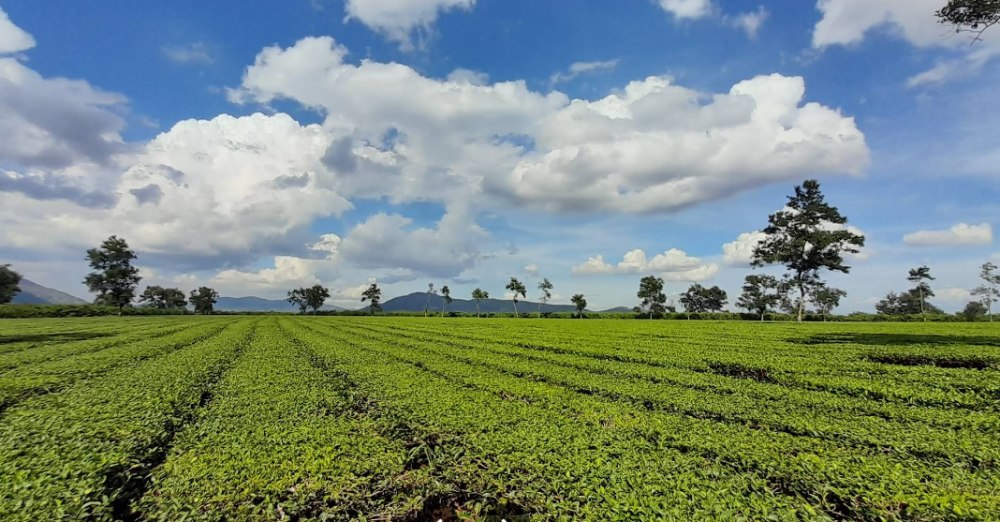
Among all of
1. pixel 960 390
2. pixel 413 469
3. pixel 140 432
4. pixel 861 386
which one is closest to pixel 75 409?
pixel 140 432

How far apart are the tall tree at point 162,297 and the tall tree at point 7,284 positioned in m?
70.1

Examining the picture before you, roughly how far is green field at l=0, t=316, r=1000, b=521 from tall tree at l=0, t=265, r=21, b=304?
409 feet

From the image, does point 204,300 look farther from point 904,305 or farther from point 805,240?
point 904,305

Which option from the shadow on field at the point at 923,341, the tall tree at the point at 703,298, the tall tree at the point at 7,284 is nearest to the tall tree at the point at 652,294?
the tall tree at the point at 703,298

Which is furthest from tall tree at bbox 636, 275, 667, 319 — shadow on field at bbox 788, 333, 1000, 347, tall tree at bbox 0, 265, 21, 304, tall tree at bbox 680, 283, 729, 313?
tall tree at bbox 0, 265, 21, 304

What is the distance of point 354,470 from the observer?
20.9ft

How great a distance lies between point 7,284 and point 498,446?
472ft

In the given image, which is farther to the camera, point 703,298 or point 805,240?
point 703,298

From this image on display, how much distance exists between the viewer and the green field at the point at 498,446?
5.32 meters

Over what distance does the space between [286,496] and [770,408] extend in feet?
32.5

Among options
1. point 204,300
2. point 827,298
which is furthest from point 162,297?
point 827,298

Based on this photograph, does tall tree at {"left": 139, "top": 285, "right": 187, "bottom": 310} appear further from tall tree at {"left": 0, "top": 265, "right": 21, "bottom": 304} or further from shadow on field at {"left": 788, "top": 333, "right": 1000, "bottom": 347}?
shadow on field at {"left": 788, "top": 333, "right": 1000, "bottom": 347}

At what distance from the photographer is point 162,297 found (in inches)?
6826

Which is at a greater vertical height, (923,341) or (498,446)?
(923,341)
